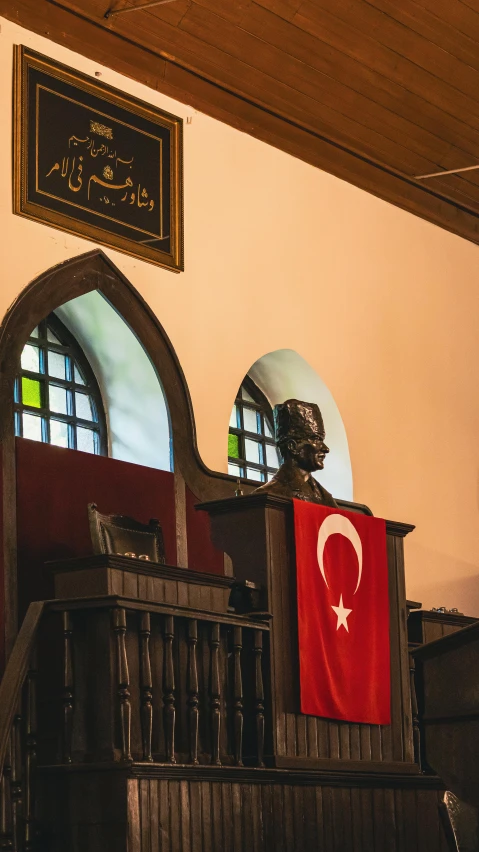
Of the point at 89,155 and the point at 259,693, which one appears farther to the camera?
the point at 89,155

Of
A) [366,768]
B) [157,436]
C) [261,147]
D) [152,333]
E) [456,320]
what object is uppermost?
[261,147]

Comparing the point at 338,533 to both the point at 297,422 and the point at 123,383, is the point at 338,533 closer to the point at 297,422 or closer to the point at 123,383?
the point at 297,422

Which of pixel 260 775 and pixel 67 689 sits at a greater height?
pixel 67 689

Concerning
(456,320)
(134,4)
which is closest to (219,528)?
(134,4)

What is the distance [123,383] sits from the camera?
27.3 feet

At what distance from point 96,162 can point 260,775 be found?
144 inches

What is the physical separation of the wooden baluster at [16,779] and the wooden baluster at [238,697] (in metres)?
0.99

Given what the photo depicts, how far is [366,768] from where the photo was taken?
659 cm

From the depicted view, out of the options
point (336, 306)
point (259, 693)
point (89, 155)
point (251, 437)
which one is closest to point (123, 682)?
point (259, 693)

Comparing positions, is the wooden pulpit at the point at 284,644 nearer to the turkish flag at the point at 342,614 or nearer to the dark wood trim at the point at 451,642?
the turkish flag at the point at 342,614

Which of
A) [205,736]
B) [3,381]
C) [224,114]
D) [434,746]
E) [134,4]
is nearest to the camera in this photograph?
[434,746]

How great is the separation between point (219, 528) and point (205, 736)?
1.04 meters

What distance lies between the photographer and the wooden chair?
6.59 m

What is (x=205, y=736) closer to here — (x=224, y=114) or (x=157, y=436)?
(x=157, y=436)
